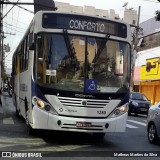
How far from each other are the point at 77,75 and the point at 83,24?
1.41 m

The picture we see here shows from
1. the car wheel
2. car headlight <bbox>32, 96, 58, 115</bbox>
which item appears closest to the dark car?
the car wheel

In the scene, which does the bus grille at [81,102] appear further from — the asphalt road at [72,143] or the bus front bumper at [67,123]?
the asphalt road at [72,143]

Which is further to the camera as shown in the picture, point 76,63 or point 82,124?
point 76,63

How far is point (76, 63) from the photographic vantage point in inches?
392

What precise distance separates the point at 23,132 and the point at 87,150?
341 cm

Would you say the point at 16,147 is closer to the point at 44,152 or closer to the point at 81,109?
the point at 44,152

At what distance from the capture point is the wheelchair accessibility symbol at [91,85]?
32.3 feet

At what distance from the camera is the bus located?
966 cm

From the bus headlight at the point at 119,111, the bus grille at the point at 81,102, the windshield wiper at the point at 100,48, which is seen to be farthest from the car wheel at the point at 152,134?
the windshield wiper at the point at 100,48

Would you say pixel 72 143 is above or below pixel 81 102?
below

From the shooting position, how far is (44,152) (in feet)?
28.6

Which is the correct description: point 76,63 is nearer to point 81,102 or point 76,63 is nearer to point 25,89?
point 81,102

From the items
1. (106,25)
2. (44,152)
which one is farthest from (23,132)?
(106,25)

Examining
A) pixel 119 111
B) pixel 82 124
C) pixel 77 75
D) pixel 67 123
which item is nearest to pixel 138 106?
pixel 119 111
